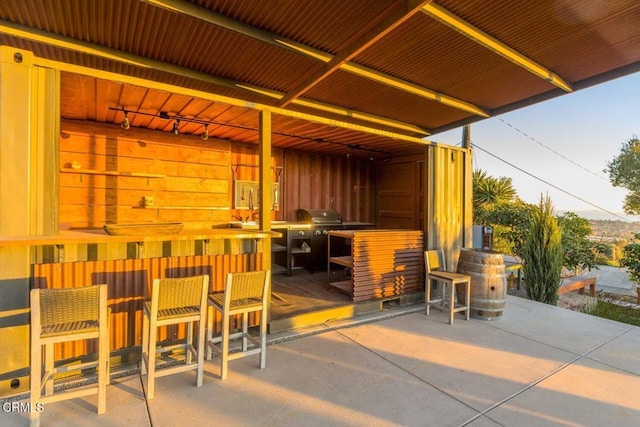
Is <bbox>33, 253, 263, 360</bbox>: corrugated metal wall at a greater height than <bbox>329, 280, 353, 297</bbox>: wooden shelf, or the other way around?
<bbox>33, 253, 263, 360</bbox>: corrugated metal wall

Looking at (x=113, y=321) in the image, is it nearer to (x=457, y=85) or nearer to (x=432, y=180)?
(x=432, y=180)

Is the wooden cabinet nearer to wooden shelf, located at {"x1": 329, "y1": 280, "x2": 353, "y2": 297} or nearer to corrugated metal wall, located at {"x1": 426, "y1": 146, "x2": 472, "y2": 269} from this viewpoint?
wooden shelf, located at {"x1": 329, "y1": 280, "x2": 353, "y2": 297}

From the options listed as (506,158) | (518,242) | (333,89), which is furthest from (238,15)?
(506,158)

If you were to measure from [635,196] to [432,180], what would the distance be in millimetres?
17041

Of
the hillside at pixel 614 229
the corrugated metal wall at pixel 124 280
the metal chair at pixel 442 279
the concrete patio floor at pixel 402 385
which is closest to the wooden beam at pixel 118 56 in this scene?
the corrugated metal wall at pixel 124 280

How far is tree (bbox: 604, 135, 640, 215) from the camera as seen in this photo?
14948 millimetres

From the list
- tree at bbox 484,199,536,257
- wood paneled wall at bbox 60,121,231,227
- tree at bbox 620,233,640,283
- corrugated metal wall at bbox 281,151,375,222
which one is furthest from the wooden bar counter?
tree at bbox 484,199,536,257

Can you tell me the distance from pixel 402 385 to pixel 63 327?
264 centimetres

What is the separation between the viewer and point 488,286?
14.2ft

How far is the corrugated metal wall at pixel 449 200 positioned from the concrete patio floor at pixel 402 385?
1.81m

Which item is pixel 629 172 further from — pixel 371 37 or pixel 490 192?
pixel 371 37

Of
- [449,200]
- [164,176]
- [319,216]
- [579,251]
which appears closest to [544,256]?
[449,200]

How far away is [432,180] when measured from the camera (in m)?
5.18

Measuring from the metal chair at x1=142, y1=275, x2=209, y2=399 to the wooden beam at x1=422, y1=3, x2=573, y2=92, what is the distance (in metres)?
3.76
